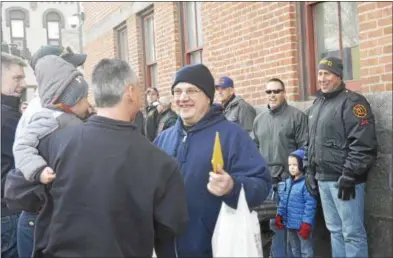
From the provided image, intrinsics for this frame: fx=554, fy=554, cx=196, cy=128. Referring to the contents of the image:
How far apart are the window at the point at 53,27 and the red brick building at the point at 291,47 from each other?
27062 mm

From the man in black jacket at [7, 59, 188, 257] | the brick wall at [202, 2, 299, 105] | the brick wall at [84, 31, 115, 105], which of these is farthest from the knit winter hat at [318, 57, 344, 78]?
the brick wall at [84, 31, 115, 105]

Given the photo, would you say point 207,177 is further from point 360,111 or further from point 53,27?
point 53,27

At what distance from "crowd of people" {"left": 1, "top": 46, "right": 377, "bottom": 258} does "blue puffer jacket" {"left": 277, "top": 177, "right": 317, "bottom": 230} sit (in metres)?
0.03

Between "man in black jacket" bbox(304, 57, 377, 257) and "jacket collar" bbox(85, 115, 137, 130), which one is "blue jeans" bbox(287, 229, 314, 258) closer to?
"man in black jacket" bbox(304, 57, 377, 257)

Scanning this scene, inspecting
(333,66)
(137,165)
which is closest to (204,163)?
(137,165)

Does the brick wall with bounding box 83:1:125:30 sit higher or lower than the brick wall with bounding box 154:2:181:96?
higher

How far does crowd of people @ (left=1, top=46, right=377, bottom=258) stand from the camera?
270cm

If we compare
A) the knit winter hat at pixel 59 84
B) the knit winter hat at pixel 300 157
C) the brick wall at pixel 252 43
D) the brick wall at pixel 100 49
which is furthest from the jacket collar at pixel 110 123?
the brick wall at pixel 100 49

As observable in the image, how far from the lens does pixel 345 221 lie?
16.2 feet

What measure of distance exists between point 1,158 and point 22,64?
0.89m

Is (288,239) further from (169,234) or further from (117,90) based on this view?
(117,90)

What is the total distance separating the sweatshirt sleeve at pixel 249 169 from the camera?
3203 mm

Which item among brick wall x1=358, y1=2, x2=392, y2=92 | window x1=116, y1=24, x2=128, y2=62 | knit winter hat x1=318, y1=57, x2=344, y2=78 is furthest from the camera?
window x1=116, y1=24, x2=128, y2=62

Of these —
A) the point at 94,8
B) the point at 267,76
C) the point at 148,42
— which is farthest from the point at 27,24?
the point at 267,76
